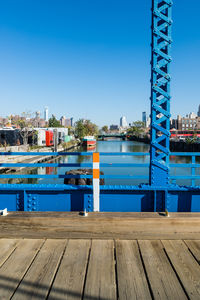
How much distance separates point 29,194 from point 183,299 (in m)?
4.12

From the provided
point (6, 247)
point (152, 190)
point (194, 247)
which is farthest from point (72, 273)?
point (152, 190)

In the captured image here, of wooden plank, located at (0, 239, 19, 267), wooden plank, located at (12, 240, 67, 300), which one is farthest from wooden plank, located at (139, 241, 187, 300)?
wooden plank, located at (0, 239, 19, 267)

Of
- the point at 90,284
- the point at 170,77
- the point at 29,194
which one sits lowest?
the point at 90,284

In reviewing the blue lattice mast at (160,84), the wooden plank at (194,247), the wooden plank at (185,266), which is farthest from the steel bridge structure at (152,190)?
the wooden plank at (185,266)

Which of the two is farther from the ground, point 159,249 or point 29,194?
point 29,194

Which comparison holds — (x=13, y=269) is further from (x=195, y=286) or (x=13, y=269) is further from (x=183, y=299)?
(x=195, y=286)

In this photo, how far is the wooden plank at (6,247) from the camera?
3272mm

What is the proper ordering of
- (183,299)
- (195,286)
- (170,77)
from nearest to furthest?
1. (183,299)
2. (195,286)
3. (170,77)

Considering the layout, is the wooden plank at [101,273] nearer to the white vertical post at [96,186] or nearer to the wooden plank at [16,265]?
the wooden plank at [16,265]

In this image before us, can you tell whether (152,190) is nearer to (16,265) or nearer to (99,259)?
(99,259)

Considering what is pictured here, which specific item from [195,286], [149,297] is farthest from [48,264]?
[195,286]

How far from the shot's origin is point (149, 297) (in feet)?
8.05

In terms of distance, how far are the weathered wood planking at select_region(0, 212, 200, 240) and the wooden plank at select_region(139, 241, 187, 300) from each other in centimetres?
23

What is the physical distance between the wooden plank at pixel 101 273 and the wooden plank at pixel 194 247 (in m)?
1.27
